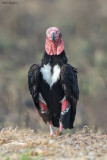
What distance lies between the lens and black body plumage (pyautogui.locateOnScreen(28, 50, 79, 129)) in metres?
9.52

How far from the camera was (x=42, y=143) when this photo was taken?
817 cm

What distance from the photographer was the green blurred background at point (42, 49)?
16.8 meters

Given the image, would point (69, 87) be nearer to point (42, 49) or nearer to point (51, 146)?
point (51, 146)

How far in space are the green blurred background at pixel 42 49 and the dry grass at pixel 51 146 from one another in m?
5.56

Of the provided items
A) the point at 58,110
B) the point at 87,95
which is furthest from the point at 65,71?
the point at 87,95

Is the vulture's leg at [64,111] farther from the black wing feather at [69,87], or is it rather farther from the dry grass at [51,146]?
the dry grass at [51,146]

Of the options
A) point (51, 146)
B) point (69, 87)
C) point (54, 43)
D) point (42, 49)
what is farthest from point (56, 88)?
point (42, 49)

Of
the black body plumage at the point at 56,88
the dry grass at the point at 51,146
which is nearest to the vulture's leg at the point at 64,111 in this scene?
the black body plumage at the point at 56,88

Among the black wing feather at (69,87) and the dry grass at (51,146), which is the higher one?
the black wing feather at (69,87)

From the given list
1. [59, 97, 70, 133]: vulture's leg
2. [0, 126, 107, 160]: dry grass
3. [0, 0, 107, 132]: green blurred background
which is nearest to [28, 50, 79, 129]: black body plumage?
[59, 97, 70, 133]: vulture's leg

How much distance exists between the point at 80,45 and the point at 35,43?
1886 millimetres

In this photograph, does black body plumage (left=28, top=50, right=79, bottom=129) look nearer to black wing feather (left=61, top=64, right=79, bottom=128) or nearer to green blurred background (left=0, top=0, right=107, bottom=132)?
black wing feather (left=61, top=64, right=79, bottom=128)

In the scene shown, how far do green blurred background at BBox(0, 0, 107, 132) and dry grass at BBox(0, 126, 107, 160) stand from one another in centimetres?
556

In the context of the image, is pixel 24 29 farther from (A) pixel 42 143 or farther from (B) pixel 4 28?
(A) pixel 42 143
